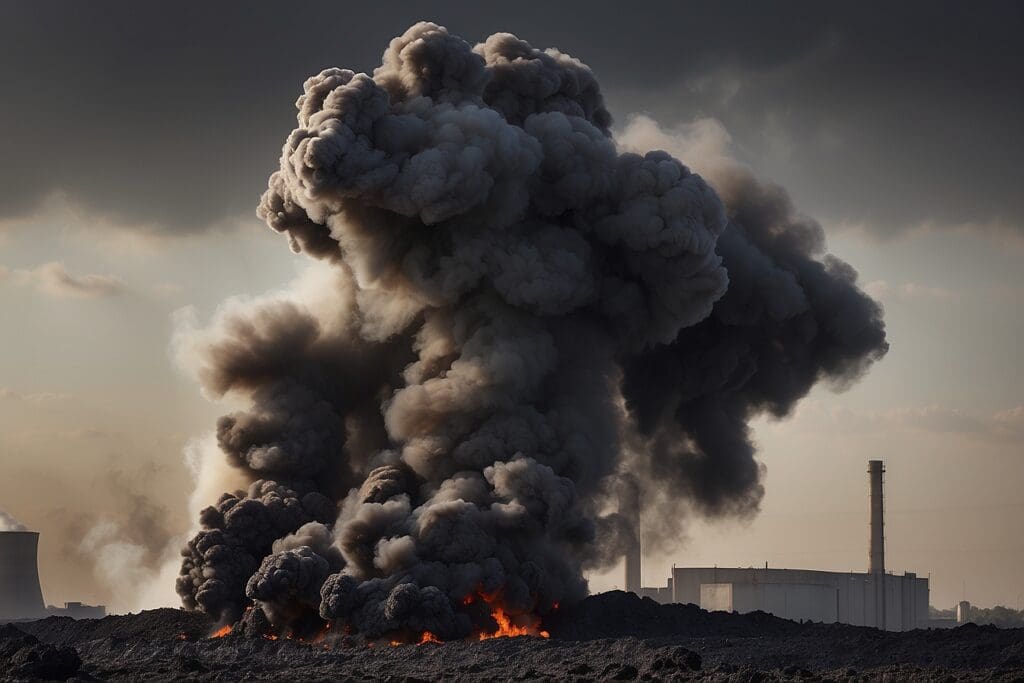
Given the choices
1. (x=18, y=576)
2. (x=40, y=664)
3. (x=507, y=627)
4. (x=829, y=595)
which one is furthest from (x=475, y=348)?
(x=829, y=595)

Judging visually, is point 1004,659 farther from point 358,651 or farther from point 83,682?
point 83,682

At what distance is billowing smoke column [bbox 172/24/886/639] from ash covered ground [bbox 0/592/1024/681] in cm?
264

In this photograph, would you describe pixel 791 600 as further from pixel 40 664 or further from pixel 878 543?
pixel 40 664

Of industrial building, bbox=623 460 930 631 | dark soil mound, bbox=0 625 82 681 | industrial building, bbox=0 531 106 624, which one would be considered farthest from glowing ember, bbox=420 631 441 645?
industrial building, bbox=623 460 930 631

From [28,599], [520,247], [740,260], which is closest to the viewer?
[520,247]

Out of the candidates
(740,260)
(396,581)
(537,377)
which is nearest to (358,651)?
(396,581)

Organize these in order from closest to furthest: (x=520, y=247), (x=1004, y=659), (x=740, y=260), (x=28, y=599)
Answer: (x=1004, y=659) → (x=520, y=247) → (x=740, y=260) → (x=28, y=599)

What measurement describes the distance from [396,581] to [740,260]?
97.4 ft

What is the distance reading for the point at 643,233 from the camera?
79.8 metres

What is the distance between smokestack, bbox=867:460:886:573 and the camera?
429 feet

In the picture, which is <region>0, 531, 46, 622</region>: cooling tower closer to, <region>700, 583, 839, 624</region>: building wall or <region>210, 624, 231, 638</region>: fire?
<region>210, 624, 231, 638</region>: fire

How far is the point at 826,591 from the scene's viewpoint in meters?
140

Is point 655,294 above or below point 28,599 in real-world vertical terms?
above

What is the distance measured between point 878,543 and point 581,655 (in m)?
77.3
